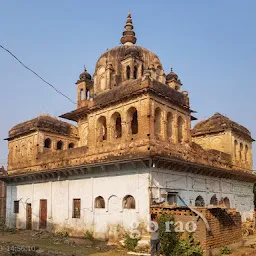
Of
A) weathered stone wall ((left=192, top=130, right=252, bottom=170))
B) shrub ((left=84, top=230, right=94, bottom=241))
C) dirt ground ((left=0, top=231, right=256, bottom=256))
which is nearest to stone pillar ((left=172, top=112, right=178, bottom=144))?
dirt ground ((left=0, top=231, right=256, bottom=256))

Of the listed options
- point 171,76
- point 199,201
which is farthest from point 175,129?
point 171,76

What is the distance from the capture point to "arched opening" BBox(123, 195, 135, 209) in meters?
15.7

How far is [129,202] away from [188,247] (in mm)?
4479

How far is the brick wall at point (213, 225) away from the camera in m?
12.3

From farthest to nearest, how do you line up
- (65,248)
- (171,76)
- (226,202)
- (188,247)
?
(171,76) → (226,202) → (65,248) → (188,247)

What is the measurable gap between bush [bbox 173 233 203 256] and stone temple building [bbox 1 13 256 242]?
8.82ft

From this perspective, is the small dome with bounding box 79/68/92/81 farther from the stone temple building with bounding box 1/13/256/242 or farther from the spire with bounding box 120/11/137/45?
the spire with bounding box 120/11/137/45

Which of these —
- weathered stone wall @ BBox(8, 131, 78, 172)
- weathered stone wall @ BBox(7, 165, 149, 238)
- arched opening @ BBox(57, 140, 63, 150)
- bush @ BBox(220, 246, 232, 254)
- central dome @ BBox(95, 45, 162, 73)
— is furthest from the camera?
A: arched opening @ BBox(57, 140, 63, 150)

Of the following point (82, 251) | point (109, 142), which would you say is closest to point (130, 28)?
point (109, 142)

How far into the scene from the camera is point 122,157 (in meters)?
16.1

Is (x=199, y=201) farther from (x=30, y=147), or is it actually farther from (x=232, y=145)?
(x=30, y=147)

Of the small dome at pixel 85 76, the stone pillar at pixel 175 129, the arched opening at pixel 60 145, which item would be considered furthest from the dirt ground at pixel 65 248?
the small dome at pixel 85 76

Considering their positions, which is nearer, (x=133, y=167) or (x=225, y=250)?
(x=225, y=250)

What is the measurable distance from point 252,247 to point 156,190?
4873mm
